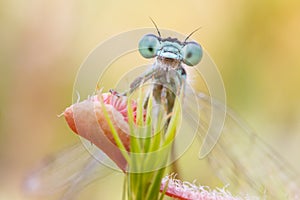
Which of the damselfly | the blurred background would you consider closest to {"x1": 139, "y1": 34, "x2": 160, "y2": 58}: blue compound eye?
the damselfly

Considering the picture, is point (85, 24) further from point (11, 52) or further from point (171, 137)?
point (171, 137)

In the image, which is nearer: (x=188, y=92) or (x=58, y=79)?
(x=188, y=92)

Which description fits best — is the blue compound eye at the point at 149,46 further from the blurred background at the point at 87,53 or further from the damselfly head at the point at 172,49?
the blurred background at the point at 87,53

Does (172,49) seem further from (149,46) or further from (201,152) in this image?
(201,152)

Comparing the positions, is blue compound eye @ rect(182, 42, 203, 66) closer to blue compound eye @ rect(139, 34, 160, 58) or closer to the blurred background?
blue compound eye @ rect(139, 34, 160, 58)

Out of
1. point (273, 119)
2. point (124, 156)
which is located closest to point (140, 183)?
point (124, 156)

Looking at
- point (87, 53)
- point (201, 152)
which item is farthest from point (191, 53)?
point (87, 53)
